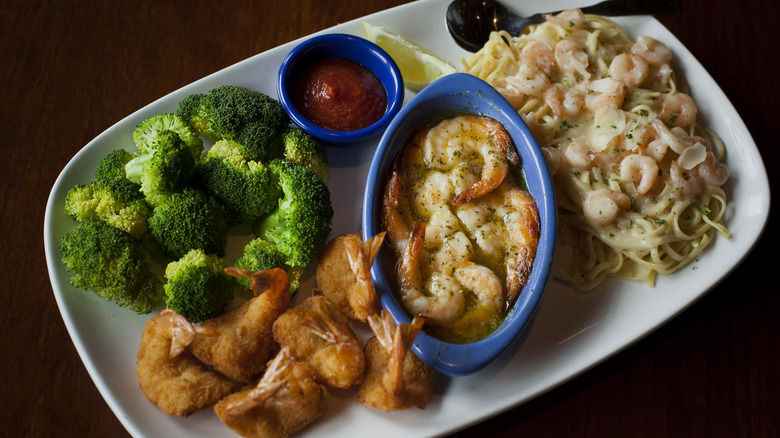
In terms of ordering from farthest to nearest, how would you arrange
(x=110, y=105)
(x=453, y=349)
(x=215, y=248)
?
(x=110, y=105) < (x=215, y=248) < (x=453, y=349)

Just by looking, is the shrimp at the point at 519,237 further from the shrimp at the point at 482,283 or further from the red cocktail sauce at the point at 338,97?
the red cocktail sauce at the point at 338,97

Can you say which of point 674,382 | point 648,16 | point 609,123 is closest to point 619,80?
point 609,123

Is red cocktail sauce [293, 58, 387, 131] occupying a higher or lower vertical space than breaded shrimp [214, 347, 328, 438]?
higher

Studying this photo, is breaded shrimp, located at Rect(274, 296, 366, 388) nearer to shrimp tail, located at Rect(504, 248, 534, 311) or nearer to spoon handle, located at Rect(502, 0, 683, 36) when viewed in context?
shrimp tail, located at Rect(504, 248, 534, 311)

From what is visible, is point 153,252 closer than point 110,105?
Yes

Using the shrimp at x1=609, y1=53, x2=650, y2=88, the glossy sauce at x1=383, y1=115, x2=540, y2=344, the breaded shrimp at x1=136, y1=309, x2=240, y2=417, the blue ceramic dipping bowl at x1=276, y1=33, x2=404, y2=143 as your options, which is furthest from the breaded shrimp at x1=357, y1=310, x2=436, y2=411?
the shrimp at x1=609, y1=53, x2=650, y2=88

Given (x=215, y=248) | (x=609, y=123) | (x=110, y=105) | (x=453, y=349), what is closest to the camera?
(x=453, y=349)

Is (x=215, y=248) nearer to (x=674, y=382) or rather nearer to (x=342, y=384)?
(x=342, y=384)
